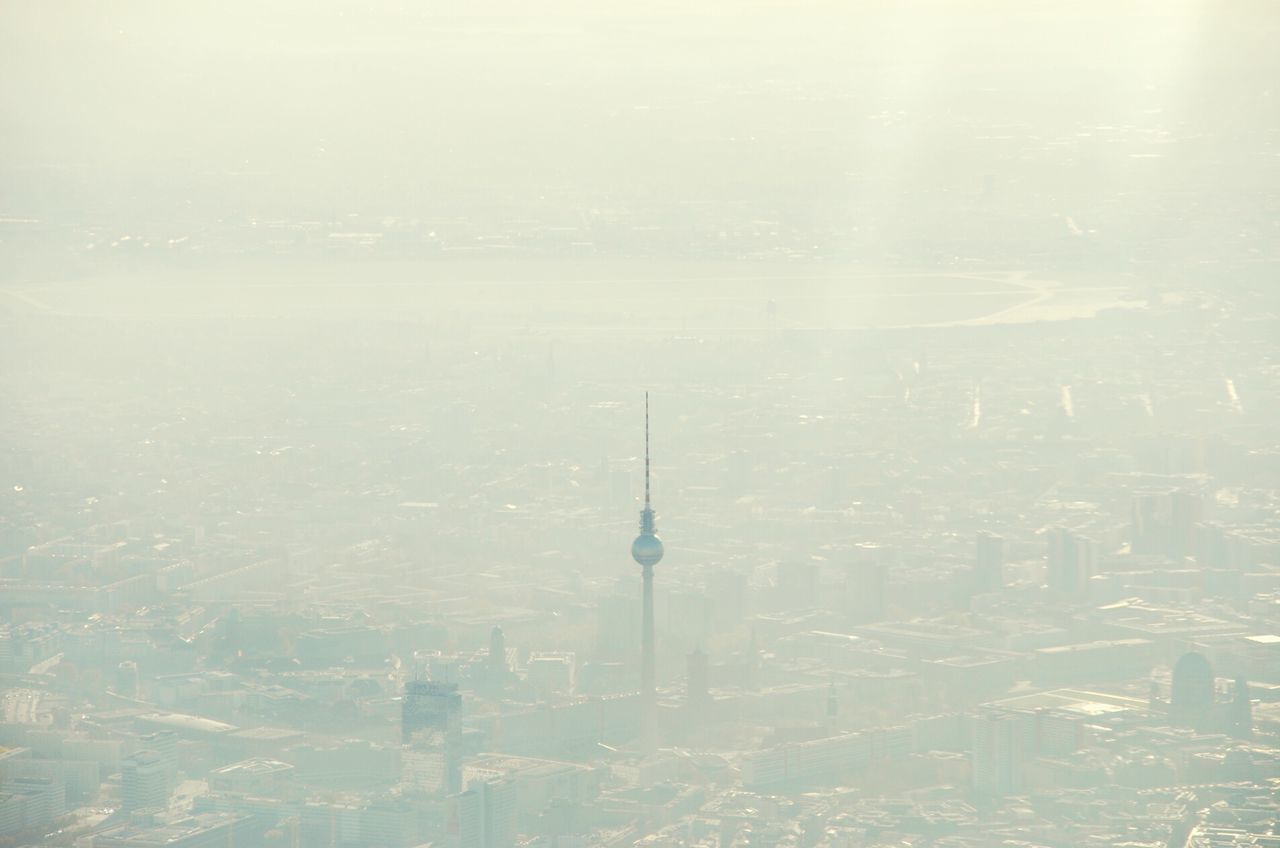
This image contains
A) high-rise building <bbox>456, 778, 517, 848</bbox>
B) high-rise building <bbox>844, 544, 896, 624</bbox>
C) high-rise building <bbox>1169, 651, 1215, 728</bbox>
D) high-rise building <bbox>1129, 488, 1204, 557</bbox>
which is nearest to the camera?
high-rise building <bbox>456, 778, 517, 848</bbox>

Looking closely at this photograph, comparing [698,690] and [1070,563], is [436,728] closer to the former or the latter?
[698,690]

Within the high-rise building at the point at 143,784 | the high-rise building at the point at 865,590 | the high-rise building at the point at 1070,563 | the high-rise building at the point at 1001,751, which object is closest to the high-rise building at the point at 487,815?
the high-rise building at the point at 143,784

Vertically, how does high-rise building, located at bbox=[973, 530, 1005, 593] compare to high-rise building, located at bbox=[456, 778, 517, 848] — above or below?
above

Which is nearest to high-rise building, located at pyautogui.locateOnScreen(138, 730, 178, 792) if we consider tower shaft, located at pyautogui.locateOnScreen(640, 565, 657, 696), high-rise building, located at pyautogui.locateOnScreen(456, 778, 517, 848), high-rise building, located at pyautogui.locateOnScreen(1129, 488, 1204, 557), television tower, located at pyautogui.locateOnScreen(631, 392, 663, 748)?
high-rise building, located at pyautogui.locateOnScreen(456, 778, 517, 848)

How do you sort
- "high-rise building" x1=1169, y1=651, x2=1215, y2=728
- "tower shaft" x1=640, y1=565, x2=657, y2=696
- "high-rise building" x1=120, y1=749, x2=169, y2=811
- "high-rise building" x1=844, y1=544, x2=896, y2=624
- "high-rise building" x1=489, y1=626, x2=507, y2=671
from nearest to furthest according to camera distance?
"high-rise building" x1=120, y1=749, x2=169, y2=811 < "high-rise building" x1=1169, y1=651, x2=1215, y2=728 < "tower shaft" x1=640, y1=565, x2=657, y2=696 < "high-rise building" x1=489, y1=626, x2=507, y2=671 < "high-rise building" x1=844, y1=544, x2=896, y2=624

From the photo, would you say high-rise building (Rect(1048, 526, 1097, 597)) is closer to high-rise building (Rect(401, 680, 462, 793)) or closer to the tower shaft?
the tower shaft

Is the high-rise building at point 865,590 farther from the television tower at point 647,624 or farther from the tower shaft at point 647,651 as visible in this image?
the tower shaft at point 647,651

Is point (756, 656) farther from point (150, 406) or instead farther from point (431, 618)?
point (150, 406)
